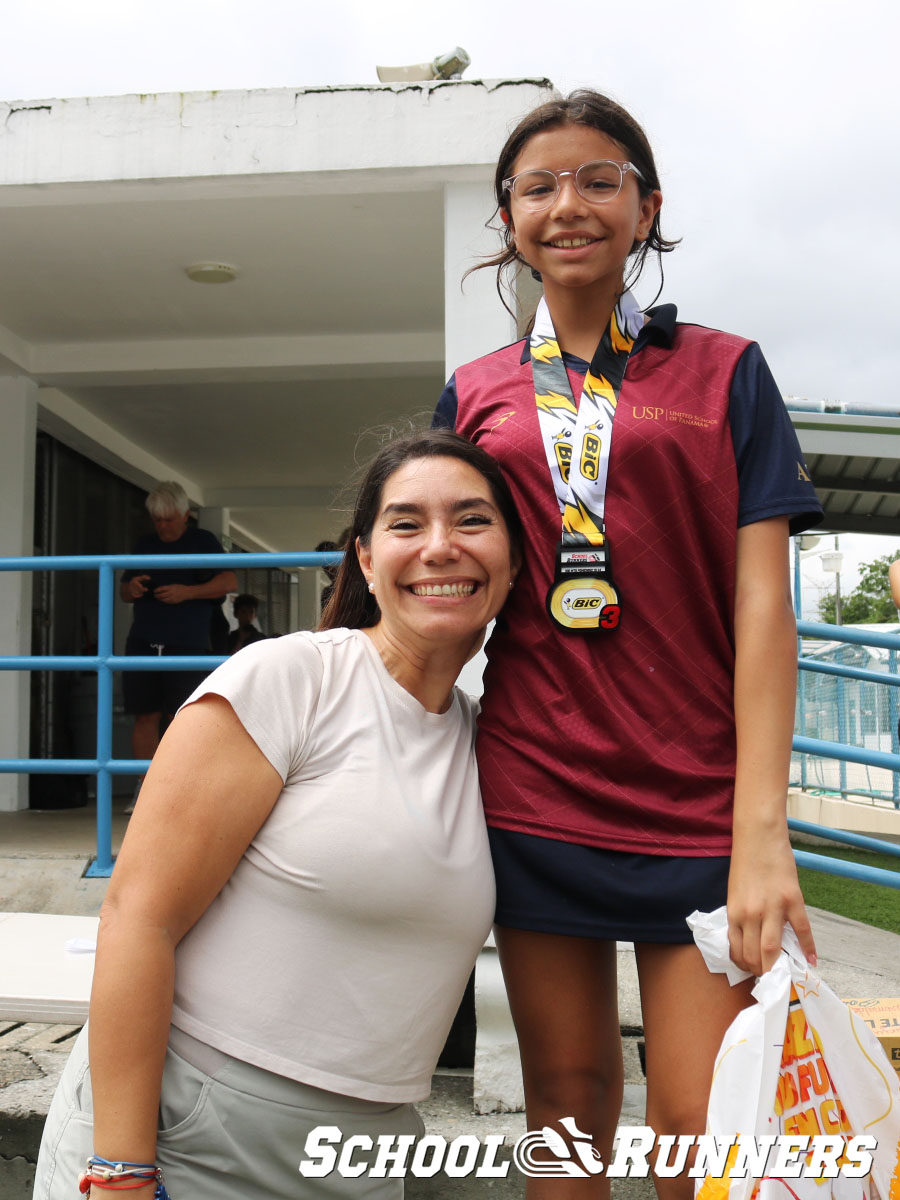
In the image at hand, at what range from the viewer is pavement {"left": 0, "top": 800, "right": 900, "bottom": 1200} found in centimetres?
277

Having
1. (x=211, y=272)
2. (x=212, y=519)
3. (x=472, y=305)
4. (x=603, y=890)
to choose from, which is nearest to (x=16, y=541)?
(x=211, y=272)

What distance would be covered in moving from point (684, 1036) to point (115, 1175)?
0.82 meters

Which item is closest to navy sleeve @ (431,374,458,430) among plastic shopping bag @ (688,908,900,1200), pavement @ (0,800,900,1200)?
plastic shopping bag @ (688,908,900,1200)

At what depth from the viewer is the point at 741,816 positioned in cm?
157

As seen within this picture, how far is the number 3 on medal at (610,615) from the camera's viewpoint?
165 cm

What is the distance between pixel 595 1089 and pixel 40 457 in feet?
24.2

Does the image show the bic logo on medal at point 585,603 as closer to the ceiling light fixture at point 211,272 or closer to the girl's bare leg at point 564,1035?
the girl's bare leg at point 564,1035

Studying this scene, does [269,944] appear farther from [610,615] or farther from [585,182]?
[585,182]

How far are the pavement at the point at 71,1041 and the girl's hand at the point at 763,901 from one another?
1543 mm

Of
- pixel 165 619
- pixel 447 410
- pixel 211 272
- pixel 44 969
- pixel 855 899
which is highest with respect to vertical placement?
pixel 211 272

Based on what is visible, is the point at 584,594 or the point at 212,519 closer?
the point at 584,594

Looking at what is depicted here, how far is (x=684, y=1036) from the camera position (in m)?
1.59

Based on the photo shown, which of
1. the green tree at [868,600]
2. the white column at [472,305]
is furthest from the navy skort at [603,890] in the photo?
the green tree at [868,600]

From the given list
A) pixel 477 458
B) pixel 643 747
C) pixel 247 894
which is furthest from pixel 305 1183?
pixel 477 458
